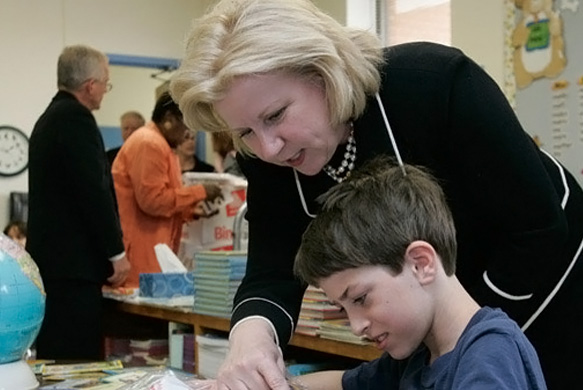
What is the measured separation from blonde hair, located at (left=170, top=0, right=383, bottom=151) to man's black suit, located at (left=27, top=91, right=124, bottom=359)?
1939mm

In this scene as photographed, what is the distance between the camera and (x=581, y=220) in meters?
1.45

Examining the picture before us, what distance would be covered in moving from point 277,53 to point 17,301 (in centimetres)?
81

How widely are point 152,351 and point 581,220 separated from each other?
2332 millimetres

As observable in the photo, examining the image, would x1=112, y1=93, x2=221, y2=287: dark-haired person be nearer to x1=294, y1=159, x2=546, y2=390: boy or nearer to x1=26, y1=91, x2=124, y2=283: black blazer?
x1=26, y1=91, x2=124, y2=283: black blazer

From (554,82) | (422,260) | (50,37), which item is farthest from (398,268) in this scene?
(50,37)

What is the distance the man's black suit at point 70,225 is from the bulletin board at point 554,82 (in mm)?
1703

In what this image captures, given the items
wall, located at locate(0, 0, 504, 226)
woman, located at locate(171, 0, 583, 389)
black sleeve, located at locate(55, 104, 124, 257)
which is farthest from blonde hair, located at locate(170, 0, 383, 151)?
wall, located at locate(0, 0, 504, 226)

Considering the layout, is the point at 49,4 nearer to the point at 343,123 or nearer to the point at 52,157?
the point at 52,157

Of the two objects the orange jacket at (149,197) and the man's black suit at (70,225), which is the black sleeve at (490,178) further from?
the orange jacket at (149,197)

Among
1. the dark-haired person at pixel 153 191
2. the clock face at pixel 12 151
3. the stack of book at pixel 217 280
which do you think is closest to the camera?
the stack of book at pixel 217 280

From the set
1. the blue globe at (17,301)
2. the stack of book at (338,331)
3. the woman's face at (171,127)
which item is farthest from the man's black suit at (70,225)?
the blue globe at (17,301)

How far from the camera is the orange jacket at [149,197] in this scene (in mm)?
3816

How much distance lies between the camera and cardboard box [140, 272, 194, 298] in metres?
3.34

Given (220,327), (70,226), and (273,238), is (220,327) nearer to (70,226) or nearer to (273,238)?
(70,226)
